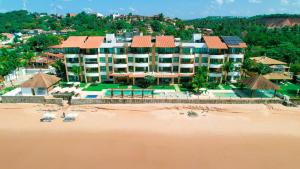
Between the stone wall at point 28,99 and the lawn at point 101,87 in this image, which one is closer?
the stone wall at point 28,99

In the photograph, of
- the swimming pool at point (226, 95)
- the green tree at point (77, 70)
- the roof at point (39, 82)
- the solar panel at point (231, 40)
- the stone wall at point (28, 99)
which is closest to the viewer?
the stone wall at point (28, 99)

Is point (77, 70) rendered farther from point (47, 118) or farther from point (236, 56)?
point (236, 56)

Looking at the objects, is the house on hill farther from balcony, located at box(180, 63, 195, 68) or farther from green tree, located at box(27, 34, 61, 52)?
green tree, located at box(27, 34, 61, 52)

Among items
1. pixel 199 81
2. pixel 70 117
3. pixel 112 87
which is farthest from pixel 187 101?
pixel 70 117

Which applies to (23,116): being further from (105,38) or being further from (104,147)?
(105,38)

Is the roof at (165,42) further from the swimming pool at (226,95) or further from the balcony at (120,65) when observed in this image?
the swimming pool at (226,95)

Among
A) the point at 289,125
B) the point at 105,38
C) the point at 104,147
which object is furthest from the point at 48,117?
the point at 289,125

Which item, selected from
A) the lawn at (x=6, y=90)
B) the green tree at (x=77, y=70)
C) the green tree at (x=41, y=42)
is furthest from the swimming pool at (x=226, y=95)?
the green tree at (x=41, y=42)
